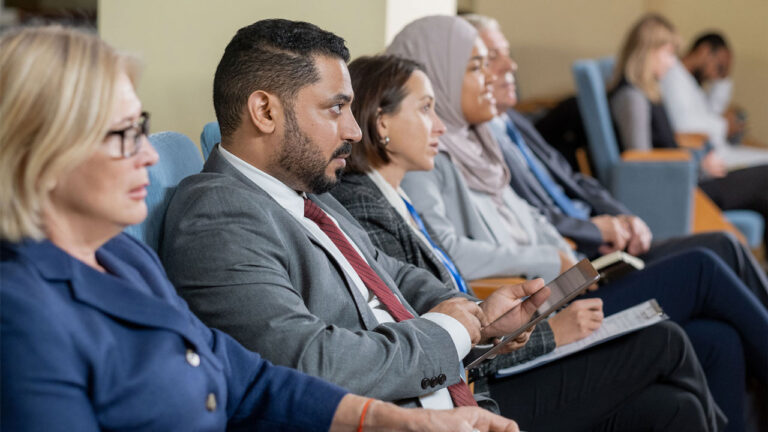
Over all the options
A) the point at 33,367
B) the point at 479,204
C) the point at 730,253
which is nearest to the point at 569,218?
the point at 730,253

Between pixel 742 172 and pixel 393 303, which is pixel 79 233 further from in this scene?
pixel 742 172

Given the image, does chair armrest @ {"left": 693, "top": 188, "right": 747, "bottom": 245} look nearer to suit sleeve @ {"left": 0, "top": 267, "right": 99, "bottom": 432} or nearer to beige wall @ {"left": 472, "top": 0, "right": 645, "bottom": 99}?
beige wall @ {"left": 472, "top": 0, "right": 645, "bottom": 99}

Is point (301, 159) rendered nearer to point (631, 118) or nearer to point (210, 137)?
point (210, 137)

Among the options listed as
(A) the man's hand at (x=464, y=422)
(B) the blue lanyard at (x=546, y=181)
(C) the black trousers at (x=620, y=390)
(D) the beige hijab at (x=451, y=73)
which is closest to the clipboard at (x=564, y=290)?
(A) the man's hand at (x=464, y=422)

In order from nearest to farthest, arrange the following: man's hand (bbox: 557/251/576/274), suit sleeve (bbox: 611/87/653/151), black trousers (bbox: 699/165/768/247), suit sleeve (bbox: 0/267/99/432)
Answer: suit sleeve (bbox: 0/267/99/432) < man's hand (bbox: 557/251/576/274) < suit sleeve (bbox: 611/87/653/151) < black trousers (bbox: 699/165/768/247)

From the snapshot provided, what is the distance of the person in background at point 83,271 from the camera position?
981 mm

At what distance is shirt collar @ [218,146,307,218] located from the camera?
1.56 m

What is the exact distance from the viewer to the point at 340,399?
1.25 m

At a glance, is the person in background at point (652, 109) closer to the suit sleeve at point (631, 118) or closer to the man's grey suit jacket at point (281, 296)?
the suit sleeve at point (631, 118)

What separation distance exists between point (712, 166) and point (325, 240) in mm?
4266

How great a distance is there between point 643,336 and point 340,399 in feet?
3.59

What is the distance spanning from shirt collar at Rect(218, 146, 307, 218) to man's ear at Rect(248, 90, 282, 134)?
0.21 feet

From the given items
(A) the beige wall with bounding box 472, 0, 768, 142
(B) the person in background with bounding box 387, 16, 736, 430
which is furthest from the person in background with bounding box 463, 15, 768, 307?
(A) the beige wall with bounding box 472, 0, 768, 142

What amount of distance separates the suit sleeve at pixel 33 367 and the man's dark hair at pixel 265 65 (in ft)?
2.17
